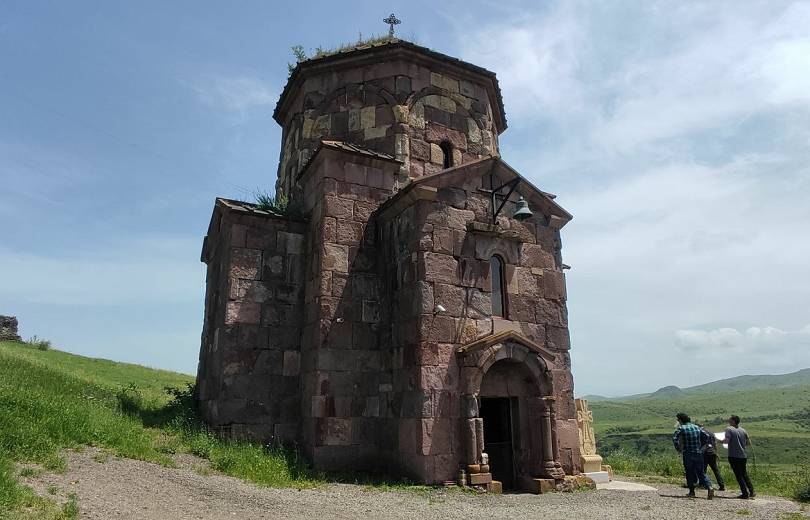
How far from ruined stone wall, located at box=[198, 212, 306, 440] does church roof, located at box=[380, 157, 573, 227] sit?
2.33 m

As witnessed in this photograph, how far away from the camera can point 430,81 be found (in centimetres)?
1236

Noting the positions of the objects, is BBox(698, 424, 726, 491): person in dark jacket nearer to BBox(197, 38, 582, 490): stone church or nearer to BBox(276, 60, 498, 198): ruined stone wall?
BBox(197, 38, 582, 490): stone church

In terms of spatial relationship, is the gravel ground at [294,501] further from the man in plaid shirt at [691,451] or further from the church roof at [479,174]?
the church roof at [479,174]

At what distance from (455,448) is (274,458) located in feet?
9.76

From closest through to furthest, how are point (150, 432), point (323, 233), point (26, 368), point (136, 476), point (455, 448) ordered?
1. point (136, 476)
2. point (455, 448)
3. point (150, 432)
4. point (323, 233)
5. point (26, 368)

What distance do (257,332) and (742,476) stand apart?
8658 millimetres

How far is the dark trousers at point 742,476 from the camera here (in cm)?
876

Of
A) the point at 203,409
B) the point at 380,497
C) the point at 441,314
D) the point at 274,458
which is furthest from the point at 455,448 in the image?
the point at 203,409

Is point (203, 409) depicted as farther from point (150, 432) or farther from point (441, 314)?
point (441, 314)

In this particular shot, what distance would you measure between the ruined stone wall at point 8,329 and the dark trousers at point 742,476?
2318 cm

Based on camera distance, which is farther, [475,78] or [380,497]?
[475,78]

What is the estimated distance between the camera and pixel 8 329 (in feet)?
A: 67.3

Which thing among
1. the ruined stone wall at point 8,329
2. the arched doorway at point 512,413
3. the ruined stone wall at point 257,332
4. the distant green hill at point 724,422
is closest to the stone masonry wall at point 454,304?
the arched doorway at point 512,413

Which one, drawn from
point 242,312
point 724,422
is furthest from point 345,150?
point 724,422
